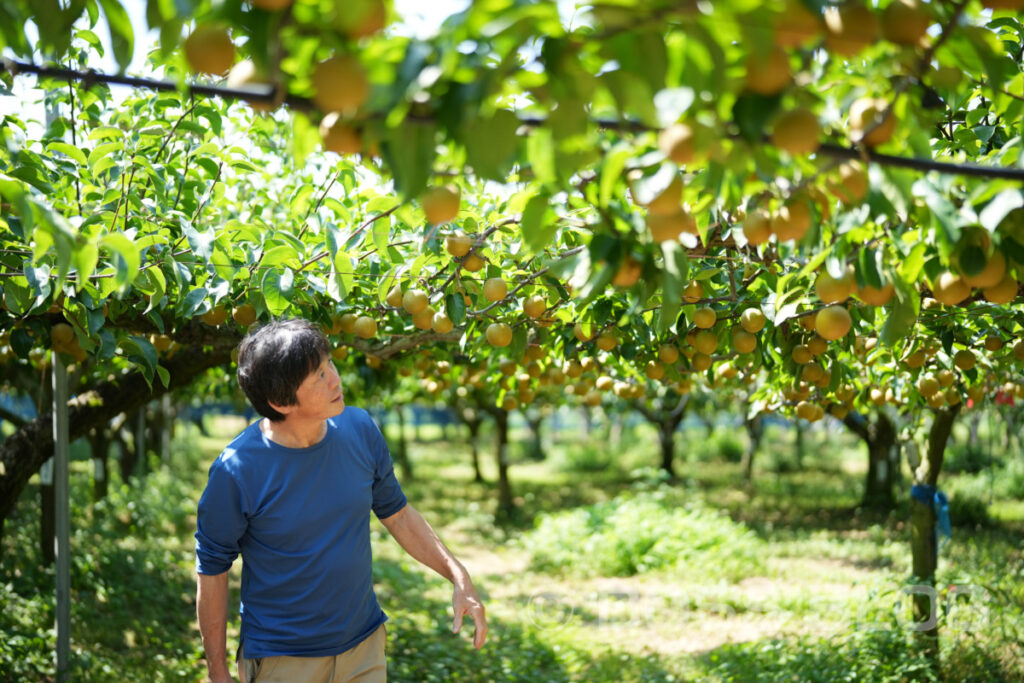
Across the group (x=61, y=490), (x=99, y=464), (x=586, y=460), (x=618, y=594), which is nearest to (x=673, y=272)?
(x=61, y=490)

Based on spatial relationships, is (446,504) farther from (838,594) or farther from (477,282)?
(477,282)

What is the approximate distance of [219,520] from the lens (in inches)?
75.3

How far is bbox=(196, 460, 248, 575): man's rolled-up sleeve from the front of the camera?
6.28ft

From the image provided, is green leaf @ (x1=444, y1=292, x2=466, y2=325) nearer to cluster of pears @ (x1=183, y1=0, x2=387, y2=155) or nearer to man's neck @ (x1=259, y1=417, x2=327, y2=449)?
man's neck @ (x1=259, y1=417, x2=327, y2=449)

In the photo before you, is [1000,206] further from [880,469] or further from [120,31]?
[880,469]

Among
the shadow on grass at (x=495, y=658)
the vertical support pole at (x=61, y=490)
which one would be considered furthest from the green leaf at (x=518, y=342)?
the shadow on grass at (x=495, y=658)

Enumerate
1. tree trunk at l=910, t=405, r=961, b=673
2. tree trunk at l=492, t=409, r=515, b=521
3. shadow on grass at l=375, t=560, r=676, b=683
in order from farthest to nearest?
tree trunk at l=492, t=409, r=515, b=521, shadow on grass at l=375, t=560, r=676, b=683, tree trunk at l=910, t=405, r=961, b=673

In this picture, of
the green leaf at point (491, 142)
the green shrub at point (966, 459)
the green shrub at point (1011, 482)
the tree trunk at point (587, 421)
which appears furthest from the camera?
the tree trunk at point (587, 421)

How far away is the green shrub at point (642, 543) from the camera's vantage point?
7.62m

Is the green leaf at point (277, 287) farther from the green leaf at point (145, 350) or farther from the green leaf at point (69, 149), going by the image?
the green leaf at point (69, 149)

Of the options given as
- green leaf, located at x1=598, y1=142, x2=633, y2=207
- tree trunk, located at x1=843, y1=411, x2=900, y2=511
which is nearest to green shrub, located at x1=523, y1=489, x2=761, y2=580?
tree trunk, located at x1=843, y1=411, x2=900, y2=511

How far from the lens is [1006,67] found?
1071mm

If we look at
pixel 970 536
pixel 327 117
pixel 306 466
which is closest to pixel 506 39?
pixel 327 117

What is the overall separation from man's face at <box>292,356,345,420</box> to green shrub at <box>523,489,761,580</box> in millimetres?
6126
